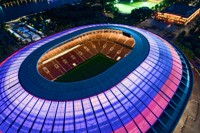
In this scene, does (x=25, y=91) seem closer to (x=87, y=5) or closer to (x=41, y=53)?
(x=41, y=53)

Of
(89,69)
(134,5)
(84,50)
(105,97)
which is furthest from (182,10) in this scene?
(105,97)

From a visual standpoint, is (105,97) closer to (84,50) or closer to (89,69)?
(89,69)

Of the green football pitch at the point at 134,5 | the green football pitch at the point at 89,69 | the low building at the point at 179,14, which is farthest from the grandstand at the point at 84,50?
the green football pitch at the point at 134,5

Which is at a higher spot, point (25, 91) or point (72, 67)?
point (25, 91)

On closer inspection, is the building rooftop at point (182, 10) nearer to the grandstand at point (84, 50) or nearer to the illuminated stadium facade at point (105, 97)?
the grandstand at point (84, 50)

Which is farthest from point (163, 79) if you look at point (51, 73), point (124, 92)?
point (51, 73)

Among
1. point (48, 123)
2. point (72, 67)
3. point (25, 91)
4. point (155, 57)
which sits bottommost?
point (72, 67)
